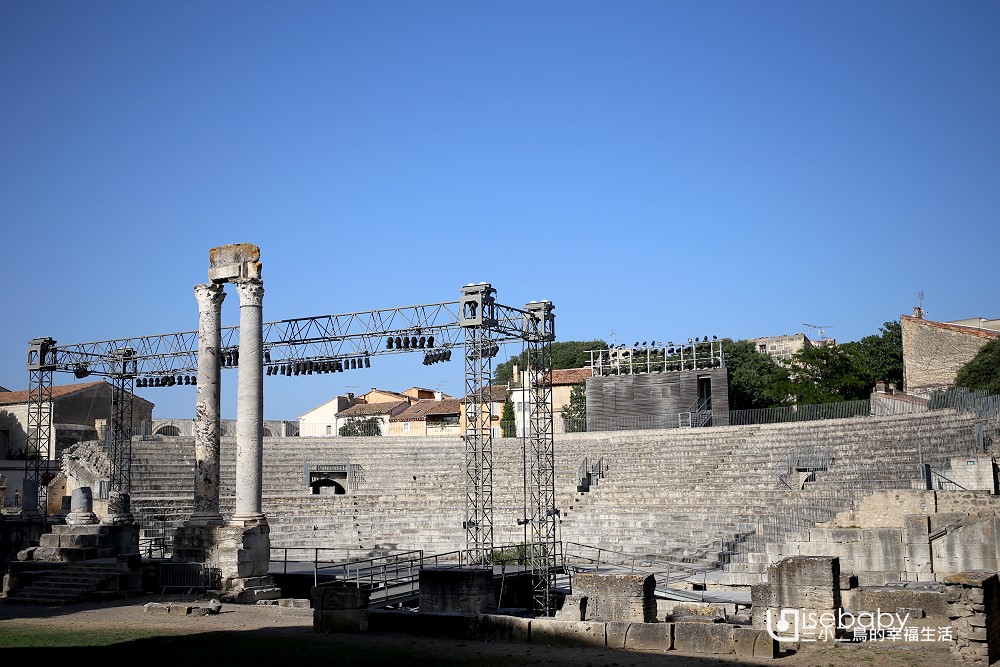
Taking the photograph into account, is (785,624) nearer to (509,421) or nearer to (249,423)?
(249,423)

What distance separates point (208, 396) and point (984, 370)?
32323 millimetres

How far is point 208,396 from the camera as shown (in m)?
22.7

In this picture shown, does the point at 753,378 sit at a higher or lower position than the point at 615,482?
higher

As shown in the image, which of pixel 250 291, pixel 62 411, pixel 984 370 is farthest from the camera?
pixel 62 411

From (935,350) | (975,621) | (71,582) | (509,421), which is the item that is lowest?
(71,582)

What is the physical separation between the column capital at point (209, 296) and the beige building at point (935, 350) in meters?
34.7

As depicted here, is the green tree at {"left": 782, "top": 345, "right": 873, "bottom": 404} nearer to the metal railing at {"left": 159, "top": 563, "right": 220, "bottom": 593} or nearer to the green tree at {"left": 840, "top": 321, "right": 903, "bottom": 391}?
the green tree at {"left": 840, "top": 321, "right": 903, "bottom": 391}

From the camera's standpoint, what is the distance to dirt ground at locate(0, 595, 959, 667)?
40.9 feet

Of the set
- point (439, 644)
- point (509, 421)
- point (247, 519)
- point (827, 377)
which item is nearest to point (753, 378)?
point (827, 377)

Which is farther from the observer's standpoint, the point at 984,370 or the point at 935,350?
the point at 935,350

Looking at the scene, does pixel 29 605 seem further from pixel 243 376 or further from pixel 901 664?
pixel 901 664

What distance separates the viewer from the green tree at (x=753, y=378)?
56547mm

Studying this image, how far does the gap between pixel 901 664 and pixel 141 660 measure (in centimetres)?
1013

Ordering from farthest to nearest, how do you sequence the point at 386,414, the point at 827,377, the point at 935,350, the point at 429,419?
the point at 386,414 < the point at 429,419 < the point at 827,377 < the point at 935,350
